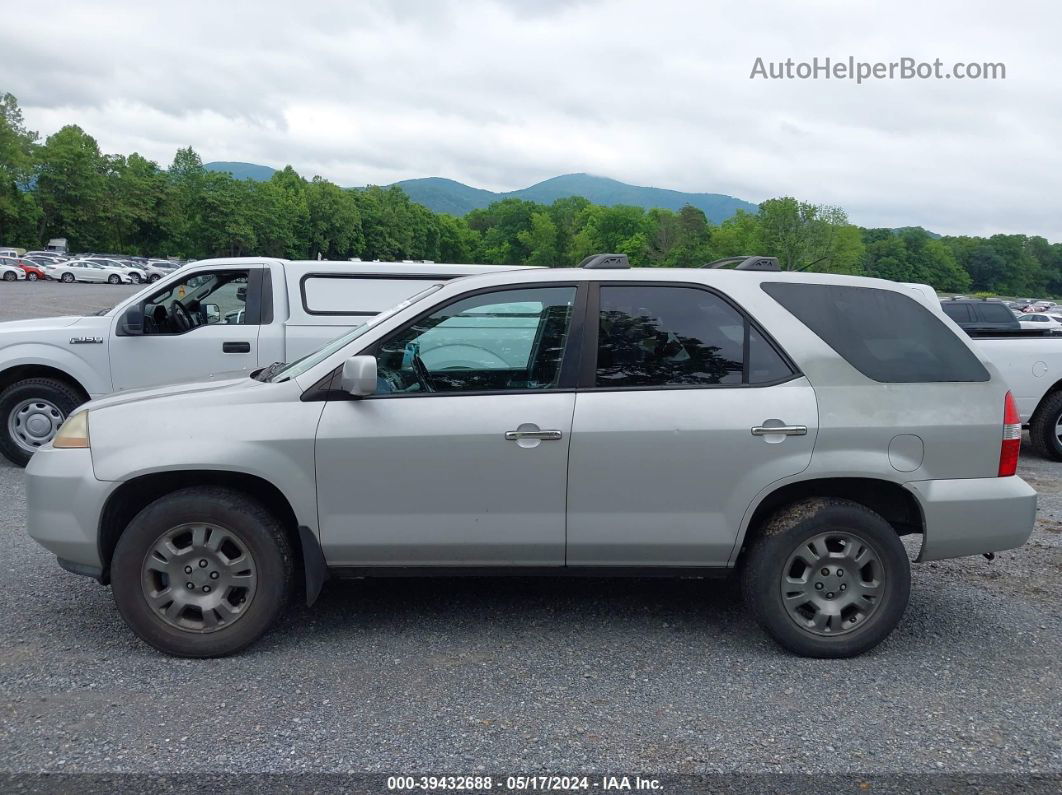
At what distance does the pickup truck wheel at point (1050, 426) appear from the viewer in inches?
377

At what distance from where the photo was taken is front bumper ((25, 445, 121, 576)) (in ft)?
13.4

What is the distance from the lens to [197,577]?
408cm

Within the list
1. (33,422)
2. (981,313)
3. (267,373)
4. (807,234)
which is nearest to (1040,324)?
(981,313)

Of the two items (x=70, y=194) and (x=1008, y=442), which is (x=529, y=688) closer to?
(x=1008, y=442)

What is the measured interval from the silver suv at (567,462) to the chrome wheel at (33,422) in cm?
444

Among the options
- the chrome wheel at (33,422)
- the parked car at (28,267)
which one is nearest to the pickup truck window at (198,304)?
the chrome wheel at (33,422)

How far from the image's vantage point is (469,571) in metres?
4.22

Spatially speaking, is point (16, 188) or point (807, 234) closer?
point (16, 188)

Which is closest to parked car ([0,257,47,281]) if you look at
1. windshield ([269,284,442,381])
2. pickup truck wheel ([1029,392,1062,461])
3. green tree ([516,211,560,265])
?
pickup truck wheel ([1029,392,1062,461])

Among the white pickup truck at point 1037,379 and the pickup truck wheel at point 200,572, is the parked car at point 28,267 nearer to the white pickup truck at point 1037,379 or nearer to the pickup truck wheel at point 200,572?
the white pickup truck at point 1037,379

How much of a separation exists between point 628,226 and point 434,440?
535ft

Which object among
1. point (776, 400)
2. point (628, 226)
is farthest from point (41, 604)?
point (628, 226)

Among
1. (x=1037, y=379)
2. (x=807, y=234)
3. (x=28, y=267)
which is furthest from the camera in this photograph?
(x=807, y=234)

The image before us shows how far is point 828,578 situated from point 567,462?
4.27 ft
